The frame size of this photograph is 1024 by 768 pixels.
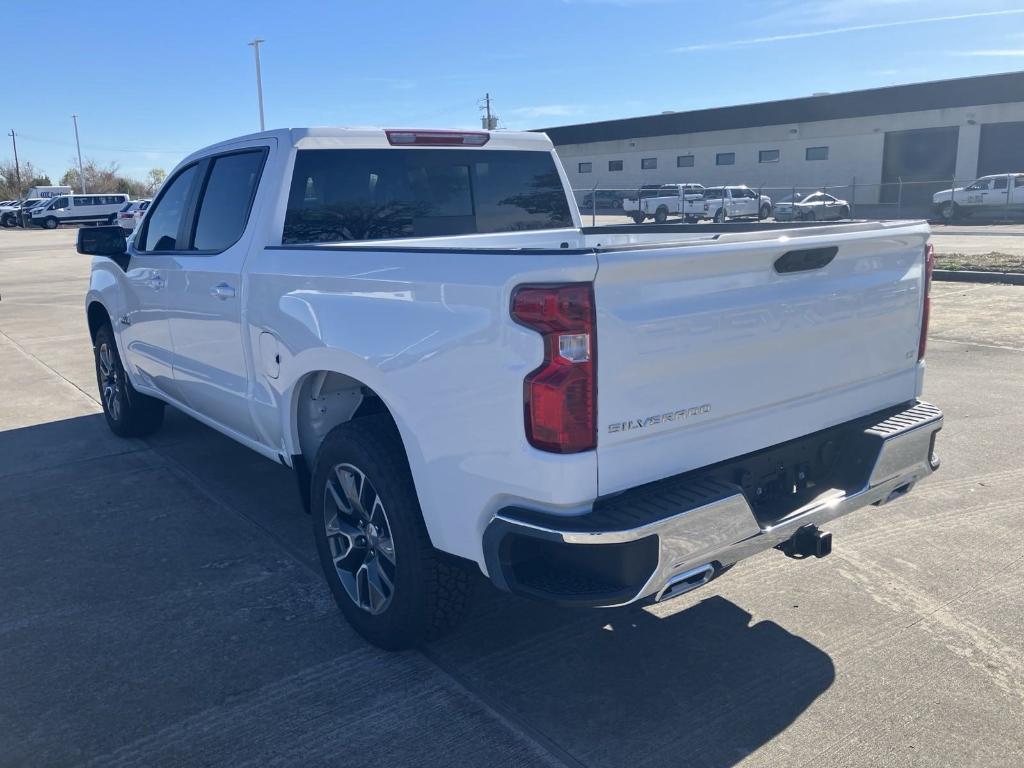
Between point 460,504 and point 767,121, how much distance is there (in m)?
49.3

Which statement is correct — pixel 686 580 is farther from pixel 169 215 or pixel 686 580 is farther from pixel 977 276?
pixel 977 276

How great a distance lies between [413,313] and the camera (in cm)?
311

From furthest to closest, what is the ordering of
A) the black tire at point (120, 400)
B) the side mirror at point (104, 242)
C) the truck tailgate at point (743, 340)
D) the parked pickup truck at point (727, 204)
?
the parked pickup truck at point (727, 204) < the black tire at point (120, 400) < the side mirror at point (104, 242) < the truck tailgate at point (743, 340)

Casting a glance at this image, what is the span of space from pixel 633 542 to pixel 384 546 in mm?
1192

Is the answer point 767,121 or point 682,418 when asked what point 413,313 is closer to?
point 682,418

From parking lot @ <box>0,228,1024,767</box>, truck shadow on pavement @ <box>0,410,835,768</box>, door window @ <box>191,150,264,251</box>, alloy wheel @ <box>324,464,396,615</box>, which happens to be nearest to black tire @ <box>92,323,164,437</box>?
parking lot @ <box>0,228,1024,767</box>

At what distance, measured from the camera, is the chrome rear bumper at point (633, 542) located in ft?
8.73

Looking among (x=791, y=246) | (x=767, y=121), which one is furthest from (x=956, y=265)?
(x=767, y=121)

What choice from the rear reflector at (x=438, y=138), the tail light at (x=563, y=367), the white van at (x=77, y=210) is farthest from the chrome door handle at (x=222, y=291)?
the white van at (x=77, y=210)

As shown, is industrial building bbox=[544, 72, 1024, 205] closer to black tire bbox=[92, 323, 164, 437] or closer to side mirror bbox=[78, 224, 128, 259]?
black tire bbox=[92, 323, 164, 437]

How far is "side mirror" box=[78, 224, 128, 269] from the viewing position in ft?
18.6

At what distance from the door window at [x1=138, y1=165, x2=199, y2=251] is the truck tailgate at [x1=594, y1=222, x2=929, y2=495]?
11.0 feet

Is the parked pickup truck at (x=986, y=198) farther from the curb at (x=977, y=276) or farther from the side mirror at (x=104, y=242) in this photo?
the side mirror at (x=104, y=242)

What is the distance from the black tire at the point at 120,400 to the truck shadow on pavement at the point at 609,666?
1.86 m
